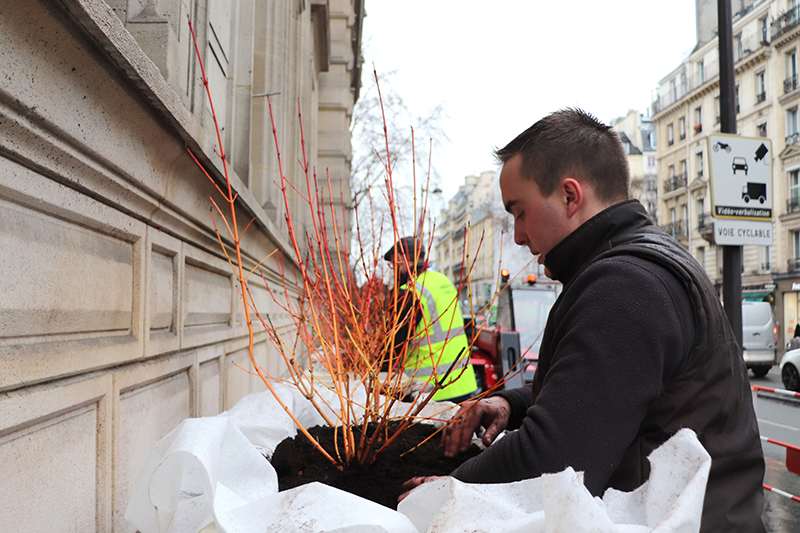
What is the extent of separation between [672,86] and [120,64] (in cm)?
5333

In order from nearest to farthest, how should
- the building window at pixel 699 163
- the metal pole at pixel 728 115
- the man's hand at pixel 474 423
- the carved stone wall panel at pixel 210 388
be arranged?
the man's hand at pixel 474 423 < the carved stone wall panel at pixel 210 388 < the metal pole at pixel 728 115 < the building window at pixel 699 163

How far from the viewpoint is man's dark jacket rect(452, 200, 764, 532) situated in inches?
55.9

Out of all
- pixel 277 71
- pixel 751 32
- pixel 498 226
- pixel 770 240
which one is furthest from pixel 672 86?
pixel 277 71

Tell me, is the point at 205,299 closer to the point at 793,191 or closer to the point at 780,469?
the point at 780,469

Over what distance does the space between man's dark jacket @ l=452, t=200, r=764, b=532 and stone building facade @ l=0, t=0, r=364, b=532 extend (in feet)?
3.03

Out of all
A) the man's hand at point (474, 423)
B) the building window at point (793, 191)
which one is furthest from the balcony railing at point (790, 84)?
the man's hand at point (474, 423)

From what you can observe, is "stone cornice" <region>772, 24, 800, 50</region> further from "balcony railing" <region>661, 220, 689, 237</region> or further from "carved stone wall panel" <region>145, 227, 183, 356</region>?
"carved stone wall panel" <region>145, 227, 183, 356</region>

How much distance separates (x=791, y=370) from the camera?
14.8 metres

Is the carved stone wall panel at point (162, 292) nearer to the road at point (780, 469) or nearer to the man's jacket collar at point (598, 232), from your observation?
the man's jacket collar at point (598, 232)

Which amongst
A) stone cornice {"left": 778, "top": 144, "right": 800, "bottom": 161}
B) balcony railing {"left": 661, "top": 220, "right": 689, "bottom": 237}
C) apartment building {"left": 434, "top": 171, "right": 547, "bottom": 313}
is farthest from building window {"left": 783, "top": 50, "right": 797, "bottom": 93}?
apartment building {"left": 434, "top": 171, "right": 547, "bottom": 313}

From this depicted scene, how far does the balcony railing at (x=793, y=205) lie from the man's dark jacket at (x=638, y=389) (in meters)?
38.0

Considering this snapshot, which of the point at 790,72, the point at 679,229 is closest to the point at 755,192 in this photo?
the point at 790,72

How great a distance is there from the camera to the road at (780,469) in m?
5.07

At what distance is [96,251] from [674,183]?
49466 millimetres
